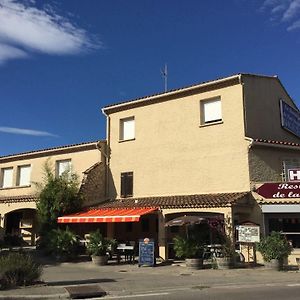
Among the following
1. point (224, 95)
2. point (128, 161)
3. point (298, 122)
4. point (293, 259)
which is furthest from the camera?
point (298, 122)

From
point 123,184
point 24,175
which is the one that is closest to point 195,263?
point 123,184

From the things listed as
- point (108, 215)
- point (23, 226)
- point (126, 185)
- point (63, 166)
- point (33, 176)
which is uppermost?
point (63, 166)

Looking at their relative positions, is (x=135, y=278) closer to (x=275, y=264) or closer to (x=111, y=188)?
(x=275, y=264)

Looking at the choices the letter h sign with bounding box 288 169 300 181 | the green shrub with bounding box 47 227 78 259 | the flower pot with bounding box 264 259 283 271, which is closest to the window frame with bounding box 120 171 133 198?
the green shrub with bounding box 47 227 78 259

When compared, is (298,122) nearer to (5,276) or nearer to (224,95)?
(224,95)

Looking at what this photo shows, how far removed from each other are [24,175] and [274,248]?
21.2 metres

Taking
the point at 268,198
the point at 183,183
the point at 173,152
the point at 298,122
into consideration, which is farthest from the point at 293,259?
the point at 298,122

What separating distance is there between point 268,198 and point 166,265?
6.24m

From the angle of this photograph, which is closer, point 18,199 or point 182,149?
point 182,149

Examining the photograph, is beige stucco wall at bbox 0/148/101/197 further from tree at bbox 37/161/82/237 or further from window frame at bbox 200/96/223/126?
window frame at bbox 200/96/223/126

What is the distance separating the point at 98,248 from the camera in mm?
22984

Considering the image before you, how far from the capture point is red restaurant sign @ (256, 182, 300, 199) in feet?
73.0

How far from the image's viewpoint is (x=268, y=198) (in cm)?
2281

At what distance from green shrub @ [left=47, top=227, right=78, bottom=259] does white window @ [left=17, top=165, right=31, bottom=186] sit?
1016 centimetres
